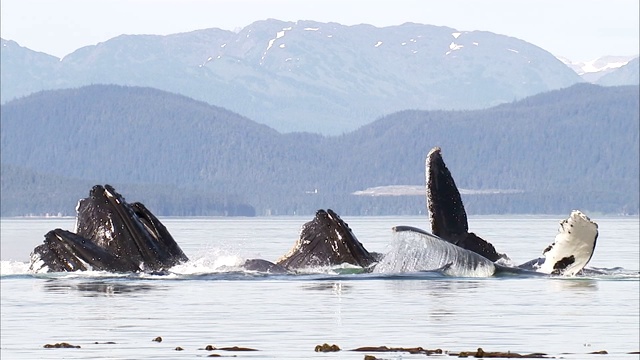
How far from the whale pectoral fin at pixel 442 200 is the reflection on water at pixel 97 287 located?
6.54m

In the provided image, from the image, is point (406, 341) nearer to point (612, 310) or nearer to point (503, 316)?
point (503, 316)

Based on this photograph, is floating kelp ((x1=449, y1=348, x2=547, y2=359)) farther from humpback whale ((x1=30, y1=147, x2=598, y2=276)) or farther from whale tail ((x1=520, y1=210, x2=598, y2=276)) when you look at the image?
humpback whale ((x1=30, y1=147, x2=598, y2=276))

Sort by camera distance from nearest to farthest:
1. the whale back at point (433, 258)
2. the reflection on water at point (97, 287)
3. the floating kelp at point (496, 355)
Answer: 1. the floating kelp at point (496, 355)
2. the reflection on water at point (97, 287)
3. the whale back at point (433, 258)

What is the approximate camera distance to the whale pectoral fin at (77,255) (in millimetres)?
37812

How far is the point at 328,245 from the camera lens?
40.0 meters

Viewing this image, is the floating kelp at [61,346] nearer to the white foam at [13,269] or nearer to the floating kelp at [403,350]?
the floating kelp at [403,350]

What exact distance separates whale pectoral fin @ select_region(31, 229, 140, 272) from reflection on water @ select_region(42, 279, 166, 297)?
2.04 ft

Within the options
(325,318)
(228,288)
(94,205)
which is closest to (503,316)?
(325,318)

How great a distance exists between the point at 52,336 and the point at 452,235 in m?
14.6

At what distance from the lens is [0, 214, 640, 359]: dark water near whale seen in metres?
22.7

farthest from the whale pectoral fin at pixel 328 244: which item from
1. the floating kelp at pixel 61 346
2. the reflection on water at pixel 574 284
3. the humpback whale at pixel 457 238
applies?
the floating kelp at pixel 61 346

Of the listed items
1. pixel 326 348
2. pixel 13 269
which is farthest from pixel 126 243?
pixel 326 348

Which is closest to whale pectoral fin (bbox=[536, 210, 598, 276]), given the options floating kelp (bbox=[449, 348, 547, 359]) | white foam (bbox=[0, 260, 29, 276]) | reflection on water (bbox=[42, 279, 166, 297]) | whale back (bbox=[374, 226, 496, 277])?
whale back (bbox=[374, 226, 496, 277])

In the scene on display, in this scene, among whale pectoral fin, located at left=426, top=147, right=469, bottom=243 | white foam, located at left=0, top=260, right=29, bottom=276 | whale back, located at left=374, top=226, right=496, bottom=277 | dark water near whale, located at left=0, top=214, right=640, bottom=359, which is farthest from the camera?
white foam, located at left=0, top=260, right=29, bottom=276
